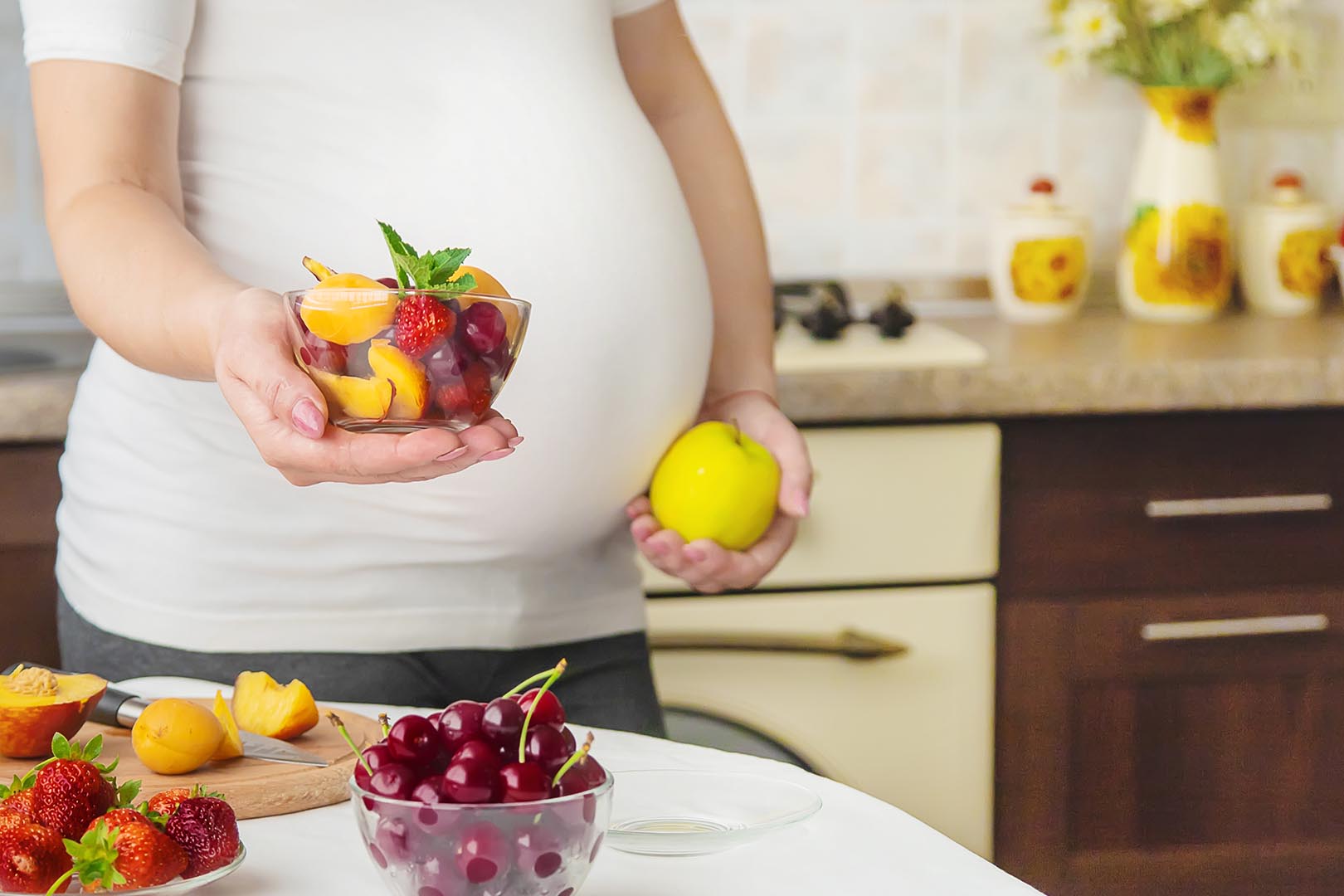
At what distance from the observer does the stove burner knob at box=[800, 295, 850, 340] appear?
1.63 metres

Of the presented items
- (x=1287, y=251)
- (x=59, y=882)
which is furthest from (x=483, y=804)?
(x=1287, y=251)

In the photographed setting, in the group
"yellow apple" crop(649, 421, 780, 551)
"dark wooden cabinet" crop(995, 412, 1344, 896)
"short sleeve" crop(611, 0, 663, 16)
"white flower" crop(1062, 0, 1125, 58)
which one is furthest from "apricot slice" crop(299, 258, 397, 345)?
"white flower" crop(1062, 0, 1125, 58)

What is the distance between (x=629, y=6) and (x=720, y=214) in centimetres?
16

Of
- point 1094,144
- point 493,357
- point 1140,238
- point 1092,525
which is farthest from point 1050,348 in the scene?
point 493,357

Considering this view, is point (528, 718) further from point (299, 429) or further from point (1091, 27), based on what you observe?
point (1091, 27)

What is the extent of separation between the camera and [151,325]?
73 centimetres

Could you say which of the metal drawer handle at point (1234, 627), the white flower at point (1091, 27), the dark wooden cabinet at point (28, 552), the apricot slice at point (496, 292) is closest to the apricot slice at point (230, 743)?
the apricot slice at point (496, 292)

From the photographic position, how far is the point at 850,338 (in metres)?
1.69

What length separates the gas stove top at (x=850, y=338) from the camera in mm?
1482

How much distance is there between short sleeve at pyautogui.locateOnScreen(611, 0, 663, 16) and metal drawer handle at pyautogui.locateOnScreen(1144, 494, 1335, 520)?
0.78m

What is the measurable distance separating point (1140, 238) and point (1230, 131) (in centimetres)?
29

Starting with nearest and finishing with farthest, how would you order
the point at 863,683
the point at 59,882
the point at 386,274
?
1. the point at 59,882
2. the point at 386,274
3. the point at 863,683

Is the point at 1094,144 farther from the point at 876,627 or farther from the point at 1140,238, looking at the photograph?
the point at 876,627

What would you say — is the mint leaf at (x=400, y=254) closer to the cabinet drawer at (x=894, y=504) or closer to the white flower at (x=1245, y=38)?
the cabinet drawer at (x=894, y=504)
